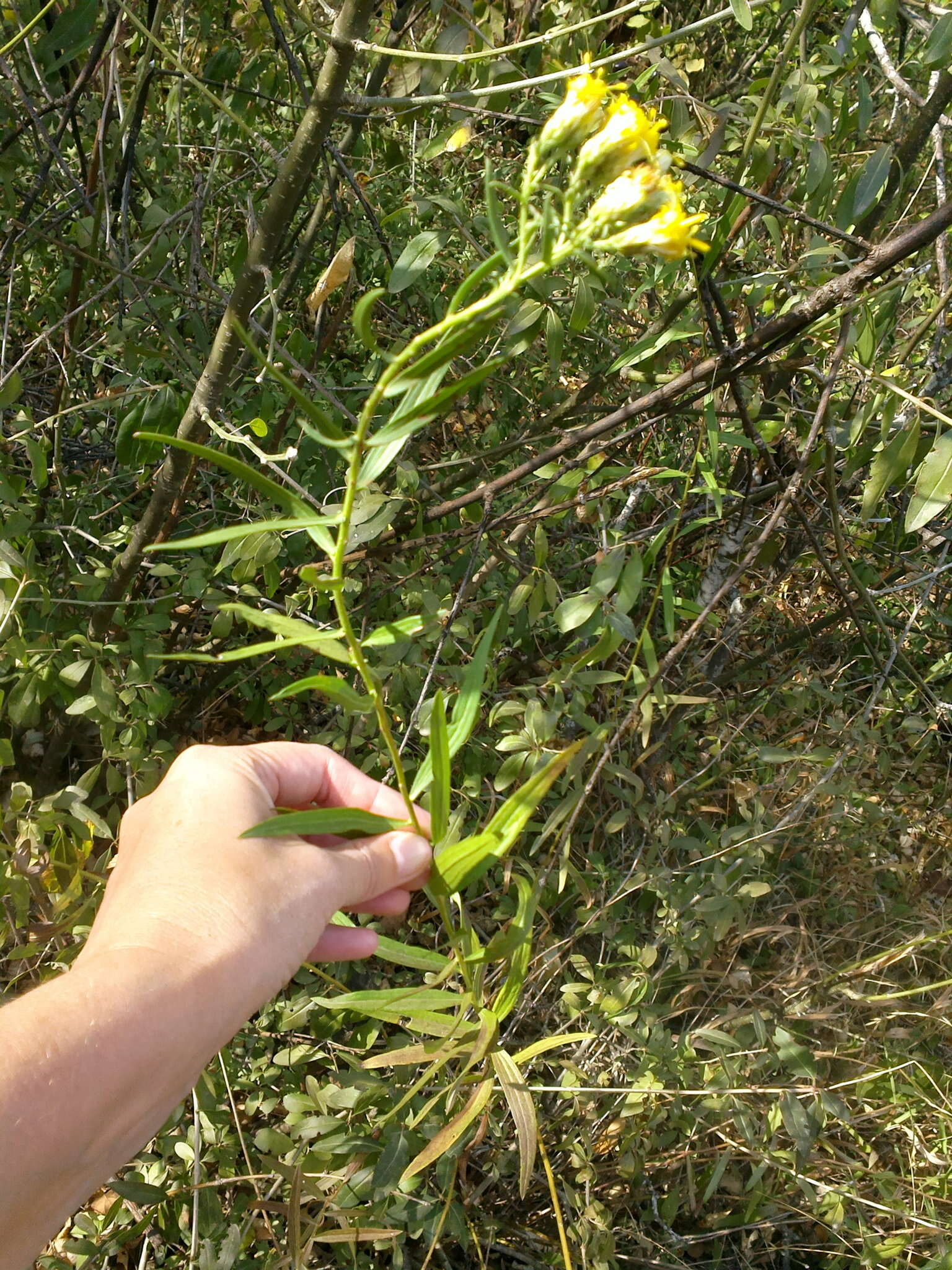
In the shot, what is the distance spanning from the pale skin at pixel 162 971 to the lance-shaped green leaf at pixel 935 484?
716 mm

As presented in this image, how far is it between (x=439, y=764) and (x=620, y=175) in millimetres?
464

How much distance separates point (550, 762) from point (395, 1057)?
0.47m

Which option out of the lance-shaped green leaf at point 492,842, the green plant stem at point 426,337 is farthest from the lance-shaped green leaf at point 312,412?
the lance-shaped green leaf at point 492,842

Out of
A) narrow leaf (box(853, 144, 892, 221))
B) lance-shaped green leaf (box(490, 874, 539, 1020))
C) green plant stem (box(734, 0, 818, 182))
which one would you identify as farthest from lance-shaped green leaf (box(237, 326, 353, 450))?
narrow leaf (box(853, 144, 892, 221))

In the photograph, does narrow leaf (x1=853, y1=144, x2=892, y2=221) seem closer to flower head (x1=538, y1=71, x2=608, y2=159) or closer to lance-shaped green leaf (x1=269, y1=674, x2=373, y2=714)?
flower head (x1=538, y1=71, x2=608, y2=159)

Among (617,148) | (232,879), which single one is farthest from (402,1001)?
(617,148)

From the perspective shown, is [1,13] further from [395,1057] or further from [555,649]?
[395,1057]

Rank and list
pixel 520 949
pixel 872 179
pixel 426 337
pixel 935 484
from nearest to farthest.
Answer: pixel 426 337
pixel 520 949
pixel 935 484
pixel 872 179

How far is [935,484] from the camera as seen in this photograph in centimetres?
114

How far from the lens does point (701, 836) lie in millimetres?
1999

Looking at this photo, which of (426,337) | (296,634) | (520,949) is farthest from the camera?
(520,949)

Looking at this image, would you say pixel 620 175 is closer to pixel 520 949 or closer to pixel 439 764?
pixel 439 764

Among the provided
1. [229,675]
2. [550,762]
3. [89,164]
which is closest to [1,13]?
[89,164]

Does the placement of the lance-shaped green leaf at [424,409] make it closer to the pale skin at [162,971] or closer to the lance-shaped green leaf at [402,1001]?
the pale skin at [162,971]
